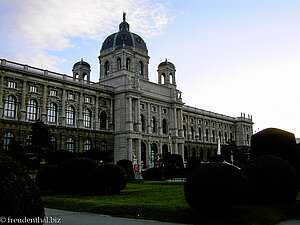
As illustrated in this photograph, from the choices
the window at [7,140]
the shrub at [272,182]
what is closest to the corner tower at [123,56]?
the window at [7,140]

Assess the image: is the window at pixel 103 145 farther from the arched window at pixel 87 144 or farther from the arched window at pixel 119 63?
the arched window at pixel 119 63

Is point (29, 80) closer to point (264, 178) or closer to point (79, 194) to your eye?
point (79, 194)

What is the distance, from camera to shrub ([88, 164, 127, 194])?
64.9ft

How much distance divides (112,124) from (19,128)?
17646 mm

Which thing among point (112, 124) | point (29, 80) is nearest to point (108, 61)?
point (112, 124)

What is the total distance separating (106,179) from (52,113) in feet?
95.4

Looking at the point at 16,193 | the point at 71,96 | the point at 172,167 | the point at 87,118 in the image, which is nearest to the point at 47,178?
the point at 16,193

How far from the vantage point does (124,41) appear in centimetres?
6388

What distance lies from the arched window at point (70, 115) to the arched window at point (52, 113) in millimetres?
2214

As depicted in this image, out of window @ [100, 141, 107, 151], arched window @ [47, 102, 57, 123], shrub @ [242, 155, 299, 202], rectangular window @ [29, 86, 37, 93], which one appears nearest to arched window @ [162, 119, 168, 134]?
window @ [100, 141, 107, 151]

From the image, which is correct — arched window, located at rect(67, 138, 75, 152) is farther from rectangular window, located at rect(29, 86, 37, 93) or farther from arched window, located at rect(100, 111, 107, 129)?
rectangular window, located at rect(29, 86, 37, 93)

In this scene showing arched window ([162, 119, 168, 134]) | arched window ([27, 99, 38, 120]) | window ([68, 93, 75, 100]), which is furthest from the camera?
arched window ([162, 119, 168, 134])

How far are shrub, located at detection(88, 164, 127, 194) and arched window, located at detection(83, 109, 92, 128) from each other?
1232 inches

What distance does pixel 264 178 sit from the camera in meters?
13.7
